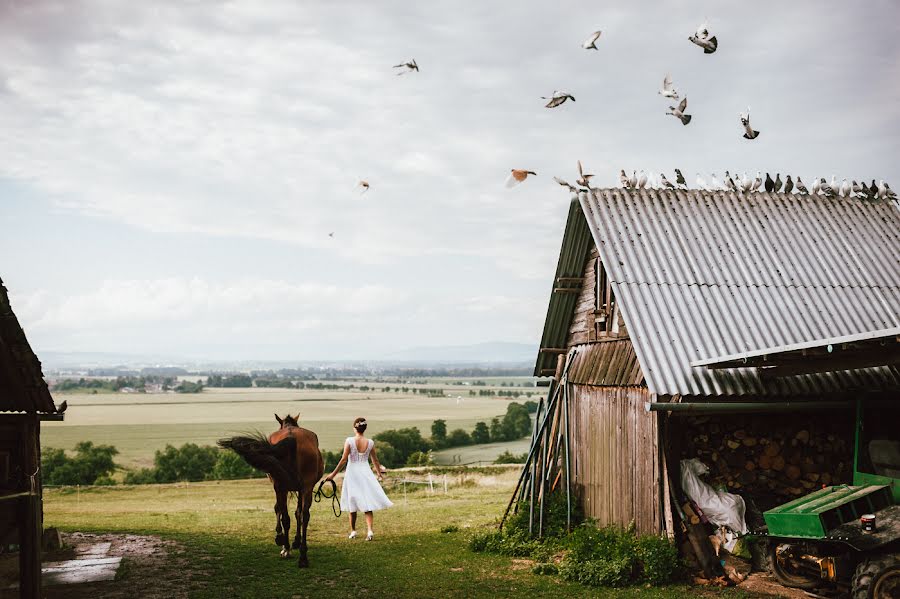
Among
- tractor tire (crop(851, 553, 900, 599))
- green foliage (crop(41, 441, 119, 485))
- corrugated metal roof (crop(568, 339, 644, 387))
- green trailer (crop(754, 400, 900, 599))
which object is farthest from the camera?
green foliage (crop(41, 441, 119, 485))

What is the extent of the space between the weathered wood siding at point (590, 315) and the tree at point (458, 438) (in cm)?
6978

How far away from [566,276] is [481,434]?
78.5m

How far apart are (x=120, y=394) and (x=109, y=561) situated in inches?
6833

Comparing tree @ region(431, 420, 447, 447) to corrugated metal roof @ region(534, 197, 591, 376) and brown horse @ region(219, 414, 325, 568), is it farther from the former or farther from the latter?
brown horse @ region(219, 414, 325, 568)

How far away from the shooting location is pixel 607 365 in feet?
48.9

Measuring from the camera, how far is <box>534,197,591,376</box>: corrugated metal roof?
1659cm

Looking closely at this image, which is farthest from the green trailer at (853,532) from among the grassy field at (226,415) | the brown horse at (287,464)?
the grassy field at (226,415)

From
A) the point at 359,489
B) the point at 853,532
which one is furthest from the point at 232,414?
the point at 853,532

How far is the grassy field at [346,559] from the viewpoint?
38.4 ft

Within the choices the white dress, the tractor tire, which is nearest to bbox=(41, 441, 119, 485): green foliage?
the white dress

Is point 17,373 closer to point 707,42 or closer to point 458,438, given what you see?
point 707,42

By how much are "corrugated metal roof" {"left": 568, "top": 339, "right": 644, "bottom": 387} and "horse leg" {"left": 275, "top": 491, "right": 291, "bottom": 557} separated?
6030 mm

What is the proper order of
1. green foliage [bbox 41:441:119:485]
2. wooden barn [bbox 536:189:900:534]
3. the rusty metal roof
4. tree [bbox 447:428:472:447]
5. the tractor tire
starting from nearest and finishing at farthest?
the rusty metal roof → the tractor tire → wooden barn [bbox 536:189:900:534] → green foliage [bbox 41:441:119:485] → tree [bbox 447:428:472:447]

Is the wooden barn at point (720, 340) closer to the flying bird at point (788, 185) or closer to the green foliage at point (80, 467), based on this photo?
the flying bird at point (788, 185)
